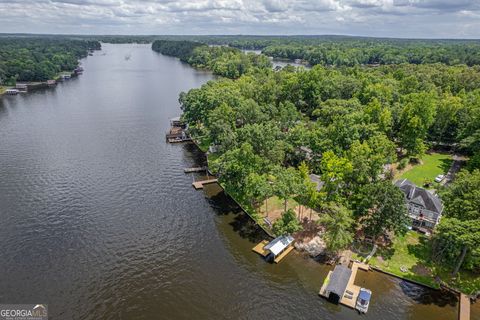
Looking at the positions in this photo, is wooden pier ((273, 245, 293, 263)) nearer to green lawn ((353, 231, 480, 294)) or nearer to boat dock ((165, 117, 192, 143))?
green lawn ((353, 231, 480, 294))

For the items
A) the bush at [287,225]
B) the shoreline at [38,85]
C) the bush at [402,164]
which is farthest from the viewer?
the shoreline at [38,85]

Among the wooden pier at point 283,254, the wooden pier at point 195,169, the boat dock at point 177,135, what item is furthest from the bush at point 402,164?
the boat dock at point 177,135

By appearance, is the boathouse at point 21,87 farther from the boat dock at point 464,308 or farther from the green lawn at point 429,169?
the boat dock at point 464,308

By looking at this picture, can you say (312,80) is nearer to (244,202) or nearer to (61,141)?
(244,202)

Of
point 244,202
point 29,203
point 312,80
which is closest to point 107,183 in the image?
point 29,203

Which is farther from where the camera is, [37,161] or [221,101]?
[221,101]

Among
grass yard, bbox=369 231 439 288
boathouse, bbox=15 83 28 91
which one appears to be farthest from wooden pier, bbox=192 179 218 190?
boathouse, bbox=15 83 28 91
